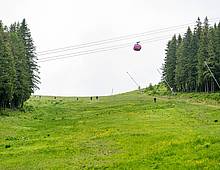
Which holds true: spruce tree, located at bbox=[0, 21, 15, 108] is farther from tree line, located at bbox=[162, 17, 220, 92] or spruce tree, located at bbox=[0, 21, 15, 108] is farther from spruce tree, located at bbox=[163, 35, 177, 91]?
spruce tree, located at bbox=[163, 35, 177, 91]

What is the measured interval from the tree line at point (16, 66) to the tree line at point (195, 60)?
34.6 meters

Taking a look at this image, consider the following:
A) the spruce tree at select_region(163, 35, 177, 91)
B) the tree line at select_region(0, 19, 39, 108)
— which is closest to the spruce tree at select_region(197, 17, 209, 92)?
the spruce tree at select_region(163, 35, 177, 91)

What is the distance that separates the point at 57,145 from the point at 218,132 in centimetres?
1167

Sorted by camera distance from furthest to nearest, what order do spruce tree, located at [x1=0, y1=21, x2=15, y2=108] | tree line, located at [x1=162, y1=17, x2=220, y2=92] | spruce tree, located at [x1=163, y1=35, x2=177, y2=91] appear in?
spruce tree, located at [x1=163, y1=35, x2=177, y2=91]
tree line, located at [x1=162, y1=17, x2=220, y2=92]
spruce tree, located at [x1=0, y1=21, x2=15, y2=108]

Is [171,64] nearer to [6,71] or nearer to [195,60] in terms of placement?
[195,60]

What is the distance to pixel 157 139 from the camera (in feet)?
100

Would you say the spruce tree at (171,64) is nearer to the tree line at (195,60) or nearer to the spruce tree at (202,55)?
the tree line at (195,60)

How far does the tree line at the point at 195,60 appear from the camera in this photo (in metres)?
93.6

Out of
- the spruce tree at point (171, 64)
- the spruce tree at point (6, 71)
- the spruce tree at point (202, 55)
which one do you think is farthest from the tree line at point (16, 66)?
the spruce tree at point (171, 64)

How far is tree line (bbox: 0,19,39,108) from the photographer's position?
7419 cm

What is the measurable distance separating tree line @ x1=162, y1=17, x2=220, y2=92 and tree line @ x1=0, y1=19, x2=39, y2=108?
114 feet

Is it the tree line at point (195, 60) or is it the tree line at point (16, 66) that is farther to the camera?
the tree line at point (195, 60)

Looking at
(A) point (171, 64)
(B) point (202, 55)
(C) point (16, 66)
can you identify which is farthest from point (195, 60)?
(C) point (16, 66)

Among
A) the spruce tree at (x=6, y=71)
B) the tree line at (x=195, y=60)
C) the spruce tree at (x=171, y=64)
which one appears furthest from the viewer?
the spruce tree at (x=171, y=64)
